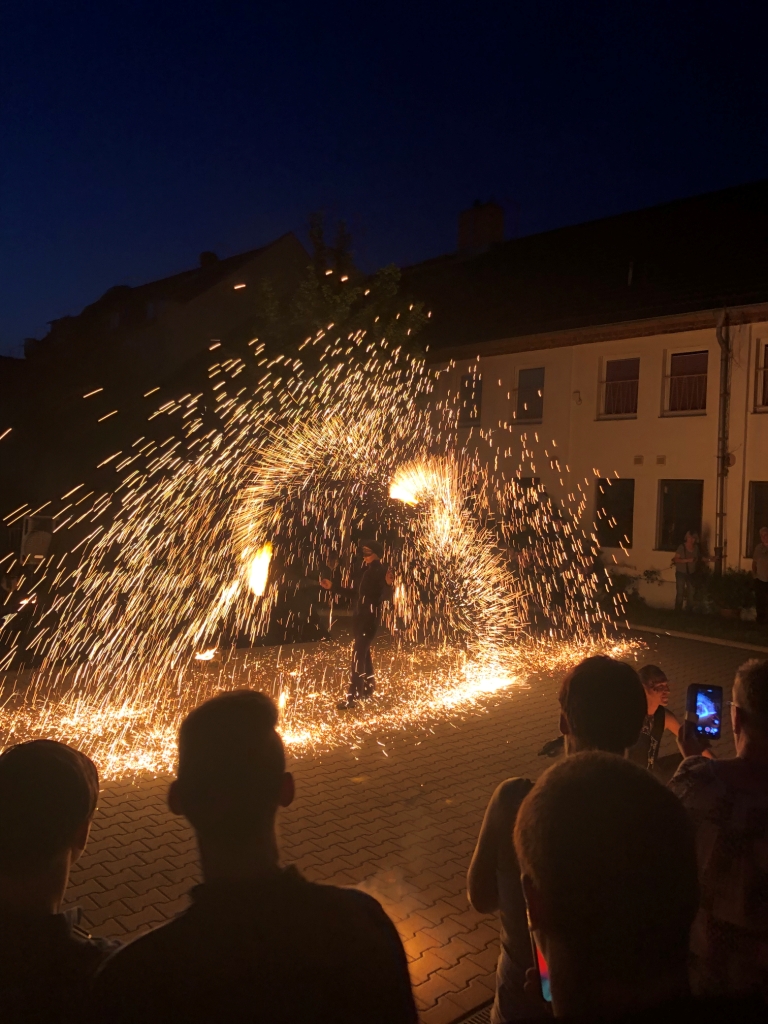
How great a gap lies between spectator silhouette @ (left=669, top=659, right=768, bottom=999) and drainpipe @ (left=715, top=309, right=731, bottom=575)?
657 inches

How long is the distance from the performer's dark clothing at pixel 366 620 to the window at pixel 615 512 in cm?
1254

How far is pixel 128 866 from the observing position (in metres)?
5.04

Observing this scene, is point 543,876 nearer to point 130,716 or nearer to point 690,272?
point 130,716

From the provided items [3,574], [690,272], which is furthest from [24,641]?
[690,272]

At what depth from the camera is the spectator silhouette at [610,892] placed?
1405mm

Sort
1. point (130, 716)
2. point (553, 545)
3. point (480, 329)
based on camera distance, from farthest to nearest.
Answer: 1. point (480, 329)
2. point (553, 545)
3. point (130, 716)

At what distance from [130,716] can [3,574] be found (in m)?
8.21

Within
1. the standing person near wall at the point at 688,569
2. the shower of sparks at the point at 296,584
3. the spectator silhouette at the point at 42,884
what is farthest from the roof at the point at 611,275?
the spectator silhouette at the point at 42,884

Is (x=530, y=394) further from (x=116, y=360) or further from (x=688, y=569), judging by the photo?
(x=116, y=360)

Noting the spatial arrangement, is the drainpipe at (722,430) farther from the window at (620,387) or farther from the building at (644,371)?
the window at (620,387)

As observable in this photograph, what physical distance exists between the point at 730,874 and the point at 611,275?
22270 mm

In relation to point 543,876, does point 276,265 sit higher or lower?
higher

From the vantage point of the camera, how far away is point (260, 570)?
1258 cm

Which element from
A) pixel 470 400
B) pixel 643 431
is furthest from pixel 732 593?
pixel 470 400
